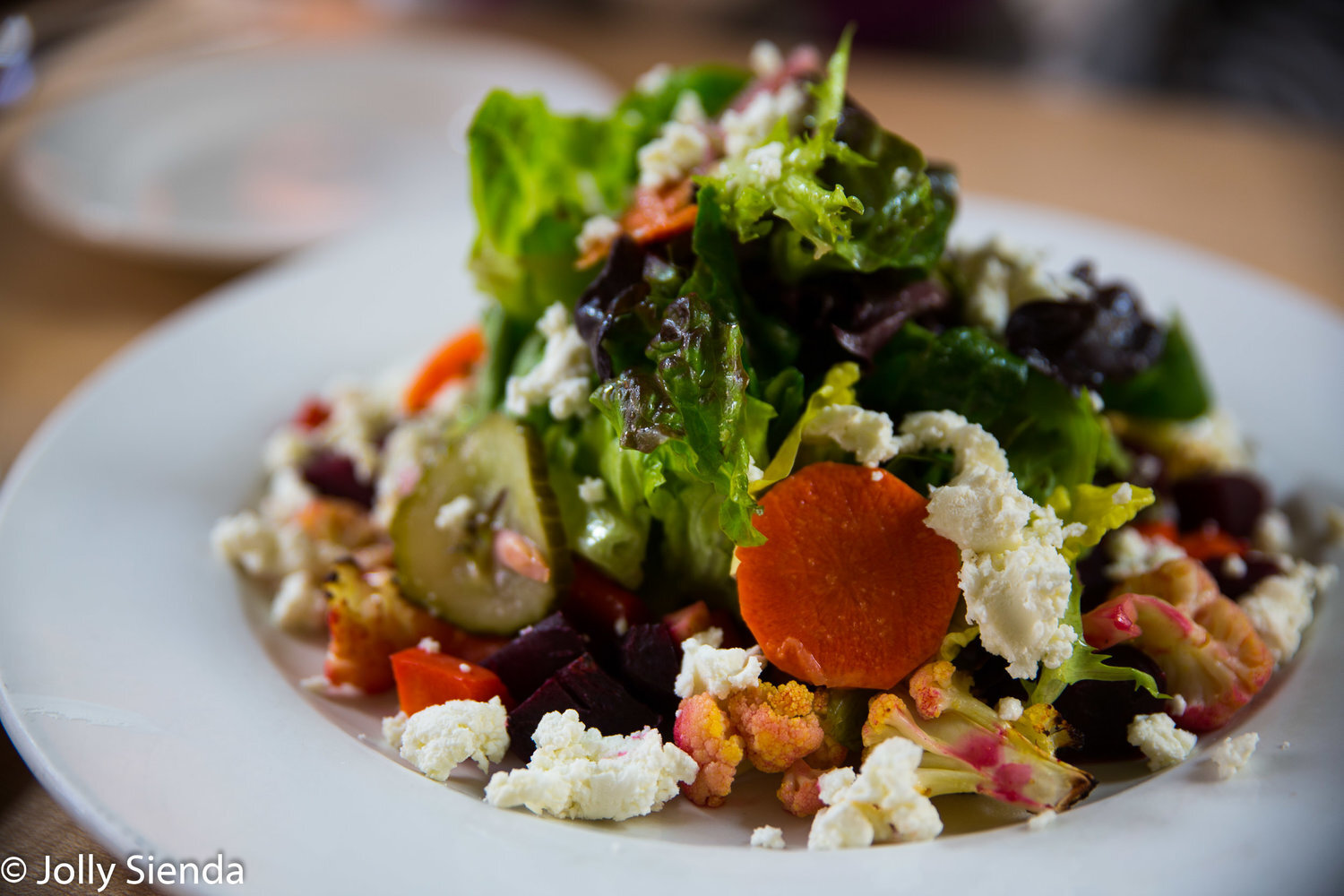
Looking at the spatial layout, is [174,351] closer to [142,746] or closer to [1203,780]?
[142,746]

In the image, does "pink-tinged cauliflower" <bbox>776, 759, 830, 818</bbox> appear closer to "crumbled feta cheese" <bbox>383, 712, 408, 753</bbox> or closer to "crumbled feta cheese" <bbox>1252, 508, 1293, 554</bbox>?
"crumbled feta cheese" <bbox>383, 712, 408, 753</bbox>

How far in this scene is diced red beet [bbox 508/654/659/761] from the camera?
5.25 feet

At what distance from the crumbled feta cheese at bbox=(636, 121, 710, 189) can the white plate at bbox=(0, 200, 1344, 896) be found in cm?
105

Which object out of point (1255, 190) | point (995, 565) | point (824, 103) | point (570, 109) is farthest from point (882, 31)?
point (995, 565)

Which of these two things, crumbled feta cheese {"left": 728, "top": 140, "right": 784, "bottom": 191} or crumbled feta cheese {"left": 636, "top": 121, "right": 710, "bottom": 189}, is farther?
crumbled feta cheese {"left": 636, "top": 121, "right": 710, "bottom": 189}

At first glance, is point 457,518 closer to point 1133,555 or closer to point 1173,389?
point 1133,555

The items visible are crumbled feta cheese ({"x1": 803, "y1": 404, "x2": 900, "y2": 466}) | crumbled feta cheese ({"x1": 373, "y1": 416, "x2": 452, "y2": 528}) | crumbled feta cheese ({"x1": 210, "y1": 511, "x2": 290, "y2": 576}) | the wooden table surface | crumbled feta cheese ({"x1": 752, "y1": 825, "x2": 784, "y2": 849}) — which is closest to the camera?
crumbled feta cheese ({"x1": 752, "y1": 825, "x2": 784, "y2": 849})

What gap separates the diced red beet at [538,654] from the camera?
1.70 metres

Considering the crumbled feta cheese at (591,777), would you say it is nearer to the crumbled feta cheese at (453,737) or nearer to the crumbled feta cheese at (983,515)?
the crumbled feta cheese at (453,737)

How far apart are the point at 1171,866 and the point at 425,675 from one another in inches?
43.0

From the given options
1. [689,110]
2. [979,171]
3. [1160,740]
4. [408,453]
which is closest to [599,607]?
[408,453]

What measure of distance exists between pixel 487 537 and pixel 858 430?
674 mm

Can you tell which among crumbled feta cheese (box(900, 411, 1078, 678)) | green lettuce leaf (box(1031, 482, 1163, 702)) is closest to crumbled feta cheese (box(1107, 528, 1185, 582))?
green lettuce leaf (box(1031, 482, 1163, 702))

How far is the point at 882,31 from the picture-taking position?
637cm
